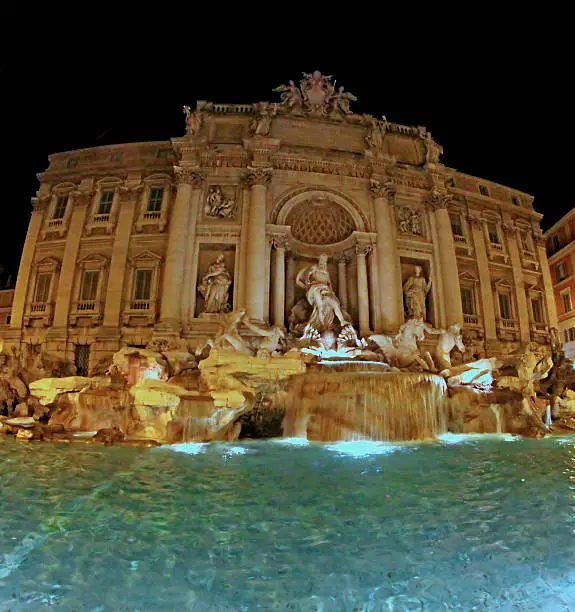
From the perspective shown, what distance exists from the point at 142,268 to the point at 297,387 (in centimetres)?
1093

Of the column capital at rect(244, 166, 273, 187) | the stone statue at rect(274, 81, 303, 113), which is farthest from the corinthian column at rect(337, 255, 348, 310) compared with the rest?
the stone statue at rect(274, 81, 303, 113)

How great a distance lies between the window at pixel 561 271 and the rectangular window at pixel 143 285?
2539 cm

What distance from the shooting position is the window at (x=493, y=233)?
67.9 feet

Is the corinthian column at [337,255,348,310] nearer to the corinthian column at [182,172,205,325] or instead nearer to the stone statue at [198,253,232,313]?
the stone statue at [198,253,232,313]

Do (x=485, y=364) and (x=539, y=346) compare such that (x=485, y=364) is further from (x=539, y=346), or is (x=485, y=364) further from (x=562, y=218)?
(x=562, y=218)

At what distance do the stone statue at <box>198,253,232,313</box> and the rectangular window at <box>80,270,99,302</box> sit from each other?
503 cm

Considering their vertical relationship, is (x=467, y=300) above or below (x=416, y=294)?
above

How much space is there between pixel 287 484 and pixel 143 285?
14.3m

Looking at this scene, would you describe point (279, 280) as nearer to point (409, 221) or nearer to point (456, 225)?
point (409, 221)

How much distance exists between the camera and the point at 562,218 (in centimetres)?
2564

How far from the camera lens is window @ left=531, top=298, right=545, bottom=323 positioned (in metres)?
20.5

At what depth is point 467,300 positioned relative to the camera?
19078 millimetres

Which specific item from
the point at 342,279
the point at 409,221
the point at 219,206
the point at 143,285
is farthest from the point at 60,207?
the point at 409,221

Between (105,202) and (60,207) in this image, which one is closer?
(105,202)
